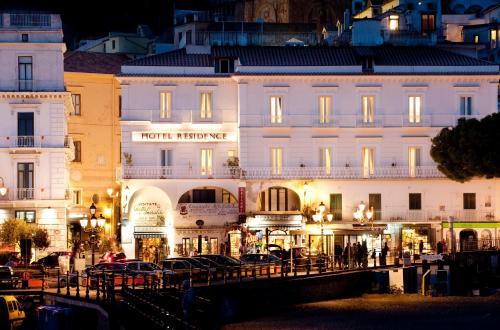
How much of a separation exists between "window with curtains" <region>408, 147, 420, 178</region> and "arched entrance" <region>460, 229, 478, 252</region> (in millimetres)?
4500

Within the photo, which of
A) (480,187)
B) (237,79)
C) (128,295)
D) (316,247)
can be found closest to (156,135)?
(237,79)

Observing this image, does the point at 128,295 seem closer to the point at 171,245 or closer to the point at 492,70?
the point at 171,245

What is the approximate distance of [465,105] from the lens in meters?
89.4

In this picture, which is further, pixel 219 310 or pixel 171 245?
pixel 171 245

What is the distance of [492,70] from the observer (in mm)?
89125

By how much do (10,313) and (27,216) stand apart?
2364cm

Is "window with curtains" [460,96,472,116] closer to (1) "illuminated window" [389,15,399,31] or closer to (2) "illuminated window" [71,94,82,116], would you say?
(1) "illuminated window" [389,15,399,31]

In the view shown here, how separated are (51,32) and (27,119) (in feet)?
16.3

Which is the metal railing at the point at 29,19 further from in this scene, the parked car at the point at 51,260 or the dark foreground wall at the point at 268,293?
the dark foreground wall at the point at 268,293

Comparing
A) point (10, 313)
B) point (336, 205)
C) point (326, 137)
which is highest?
point (326, 137)

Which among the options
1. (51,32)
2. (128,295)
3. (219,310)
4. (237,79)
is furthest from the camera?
(237,79)

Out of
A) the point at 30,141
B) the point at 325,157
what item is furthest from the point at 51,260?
the point at 325,157

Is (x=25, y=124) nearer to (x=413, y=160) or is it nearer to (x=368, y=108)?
(x=368, y=108)

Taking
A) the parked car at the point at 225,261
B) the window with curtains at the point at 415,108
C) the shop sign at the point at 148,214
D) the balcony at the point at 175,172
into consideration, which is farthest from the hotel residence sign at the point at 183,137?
the parked car at the point at 225,261
